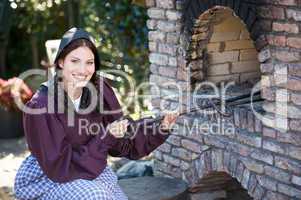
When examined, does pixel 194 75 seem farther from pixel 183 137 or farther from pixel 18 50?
pixel 18 50

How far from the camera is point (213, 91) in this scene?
4629mm

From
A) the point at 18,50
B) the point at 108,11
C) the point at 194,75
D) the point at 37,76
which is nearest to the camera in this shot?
the point at 194,75

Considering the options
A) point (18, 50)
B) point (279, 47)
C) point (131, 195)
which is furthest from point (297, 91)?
point (18, 50)

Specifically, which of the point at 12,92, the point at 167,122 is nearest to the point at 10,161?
the point at 12,92

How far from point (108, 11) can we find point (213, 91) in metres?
2.90

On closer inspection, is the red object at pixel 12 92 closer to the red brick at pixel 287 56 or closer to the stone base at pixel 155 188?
the stone base at pixel 155 188

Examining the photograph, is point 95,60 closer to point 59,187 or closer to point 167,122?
point 167,122

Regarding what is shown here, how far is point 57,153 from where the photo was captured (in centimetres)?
353

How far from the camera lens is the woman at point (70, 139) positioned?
11.7ft

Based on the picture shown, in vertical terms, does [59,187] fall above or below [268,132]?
below

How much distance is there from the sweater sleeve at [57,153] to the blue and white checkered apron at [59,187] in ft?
0.18

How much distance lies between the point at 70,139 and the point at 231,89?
4.66 ft

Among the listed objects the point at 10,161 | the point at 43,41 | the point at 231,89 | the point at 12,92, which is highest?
the point at 43,41

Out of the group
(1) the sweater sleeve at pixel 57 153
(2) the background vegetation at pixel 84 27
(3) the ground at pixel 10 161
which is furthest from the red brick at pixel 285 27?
(2) the background vegetation at pixel 84 27
